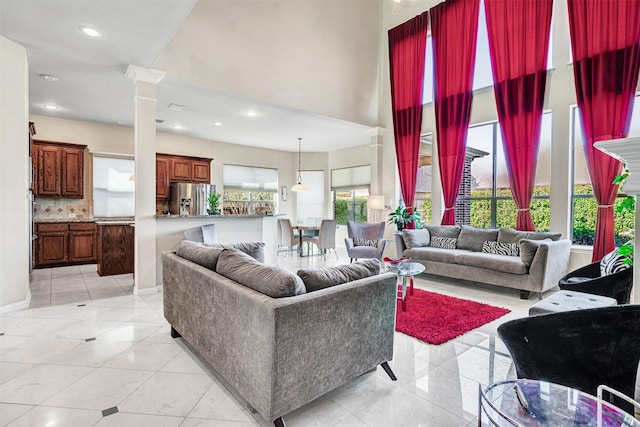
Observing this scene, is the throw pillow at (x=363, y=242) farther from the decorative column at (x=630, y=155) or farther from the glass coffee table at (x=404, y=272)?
the decorative column at (x=630, y=155)

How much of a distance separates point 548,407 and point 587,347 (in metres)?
0.38

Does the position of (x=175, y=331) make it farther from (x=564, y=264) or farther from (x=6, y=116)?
(x=564, y=264)

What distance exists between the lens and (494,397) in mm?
1287

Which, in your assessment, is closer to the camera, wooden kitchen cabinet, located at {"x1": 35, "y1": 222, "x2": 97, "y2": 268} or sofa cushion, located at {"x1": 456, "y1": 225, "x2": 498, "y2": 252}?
sofa cushion, located at {"x1": 456, "y1": 225, "x2": 498, "y2": 252}

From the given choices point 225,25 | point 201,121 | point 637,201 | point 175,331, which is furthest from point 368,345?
point 201,121

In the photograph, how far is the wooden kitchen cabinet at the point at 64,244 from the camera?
5.78 m

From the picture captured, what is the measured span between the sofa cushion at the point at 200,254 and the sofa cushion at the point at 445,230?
4337 millimetres

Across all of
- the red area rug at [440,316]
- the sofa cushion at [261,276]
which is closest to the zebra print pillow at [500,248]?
the red area rug at [440,316]

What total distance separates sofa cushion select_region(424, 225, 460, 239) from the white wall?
5756 millimetres

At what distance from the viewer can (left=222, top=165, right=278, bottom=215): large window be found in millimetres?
8727

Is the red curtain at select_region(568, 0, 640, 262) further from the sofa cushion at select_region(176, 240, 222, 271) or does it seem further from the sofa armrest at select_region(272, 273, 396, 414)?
the sofa cushion at select_region(176, 240, 222, 271)

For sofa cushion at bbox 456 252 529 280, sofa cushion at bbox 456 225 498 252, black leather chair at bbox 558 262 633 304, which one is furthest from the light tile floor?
sofa cushion at bbox 456 225 498 252

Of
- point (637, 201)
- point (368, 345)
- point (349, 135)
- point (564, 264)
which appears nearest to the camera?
point (637, 201)

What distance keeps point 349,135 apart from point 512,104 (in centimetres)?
343
